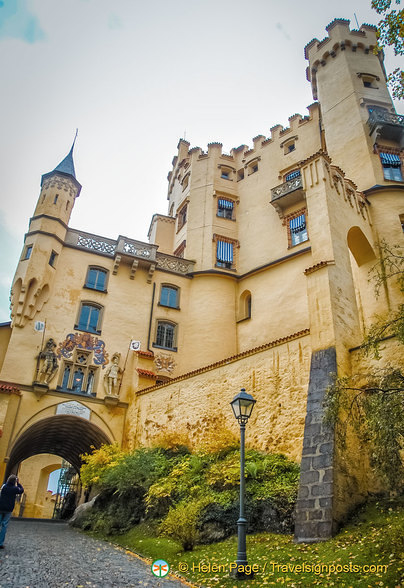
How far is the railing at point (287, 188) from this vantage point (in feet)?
79.8

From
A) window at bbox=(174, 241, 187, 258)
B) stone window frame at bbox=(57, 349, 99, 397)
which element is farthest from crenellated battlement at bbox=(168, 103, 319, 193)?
stone window frame at bbox=(57, 349, 99, 397)

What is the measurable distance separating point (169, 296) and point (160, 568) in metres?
17.6

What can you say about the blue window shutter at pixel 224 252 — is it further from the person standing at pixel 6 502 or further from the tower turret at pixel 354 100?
the person standing at pixel 6 502

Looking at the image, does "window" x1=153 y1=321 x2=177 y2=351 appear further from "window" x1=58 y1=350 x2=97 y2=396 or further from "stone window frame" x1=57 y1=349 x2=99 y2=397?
"window" x1=58 y1=350 x2=97 y2=396

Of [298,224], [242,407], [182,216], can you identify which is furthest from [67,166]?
[242,407]

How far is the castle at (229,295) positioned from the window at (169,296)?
0.07 m

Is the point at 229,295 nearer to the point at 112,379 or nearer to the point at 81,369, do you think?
the point at 112,379

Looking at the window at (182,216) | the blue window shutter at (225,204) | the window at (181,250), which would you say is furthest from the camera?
the window at (182,216)

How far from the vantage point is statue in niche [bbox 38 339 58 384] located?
20125 mm

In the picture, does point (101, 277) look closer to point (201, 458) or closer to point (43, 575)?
point (201, 458)

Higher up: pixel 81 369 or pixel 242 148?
pixel 242 148

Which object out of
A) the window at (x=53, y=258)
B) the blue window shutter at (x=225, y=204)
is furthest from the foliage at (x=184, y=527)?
the blue window shutter at (x=225, y=204)

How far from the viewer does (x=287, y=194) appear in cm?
2447

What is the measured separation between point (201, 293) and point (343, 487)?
16.5 m
